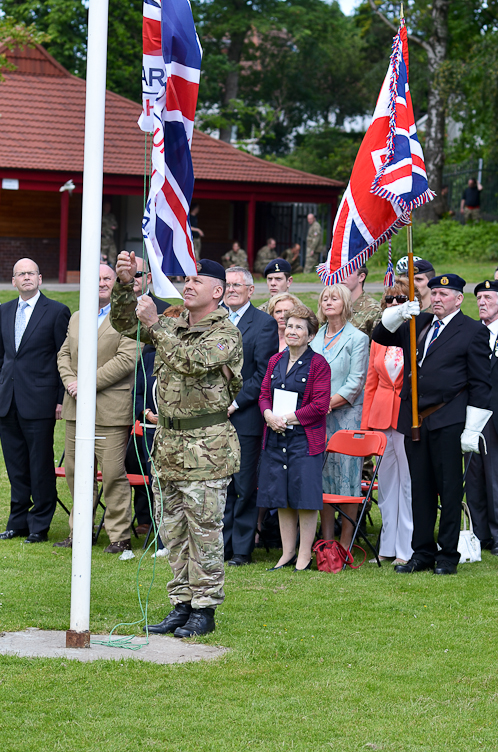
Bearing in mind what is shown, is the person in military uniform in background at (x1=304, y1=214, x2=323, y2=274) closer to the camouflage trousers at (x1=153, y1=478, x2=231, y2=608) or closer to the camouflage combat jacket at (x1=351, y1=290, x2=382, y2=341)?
the camouflage combat jacket at (x1=351, y1=290, x2=382, y2=341)

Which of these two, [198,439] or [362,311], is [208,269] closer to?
[198,439]

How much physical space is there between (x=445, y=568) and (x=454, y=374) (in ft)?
4.99

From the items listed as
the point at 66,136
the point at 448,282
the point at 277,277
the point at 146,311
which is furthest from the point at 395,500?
the point at 66,136

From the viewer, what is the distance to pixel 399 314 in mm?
7316

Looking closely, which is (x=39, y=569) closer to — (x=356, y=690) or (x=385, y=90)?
(x=356, y=690)

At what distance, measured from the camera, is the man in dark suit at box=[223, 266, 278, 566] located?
805 cm

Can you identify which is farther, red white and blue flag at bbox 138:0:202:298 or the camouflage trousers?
the camouflage trousers

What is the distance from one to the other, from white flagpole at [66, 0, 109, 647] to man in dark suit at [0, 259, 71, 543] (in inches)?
133

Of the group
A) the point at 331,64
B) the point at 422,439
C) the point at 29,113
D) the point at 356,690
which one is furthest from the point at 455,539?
the point at 331,64

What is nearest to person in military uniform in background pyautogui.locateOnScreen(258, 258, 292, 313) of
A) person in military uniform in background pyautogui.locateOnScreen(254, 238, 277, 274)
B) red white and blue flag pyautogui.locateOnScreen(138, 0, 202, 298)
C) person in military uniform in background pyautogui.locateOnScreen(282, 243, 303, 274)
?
red white and blue flag pyautogui.locateOnScreen(138, 0, 202, 298)

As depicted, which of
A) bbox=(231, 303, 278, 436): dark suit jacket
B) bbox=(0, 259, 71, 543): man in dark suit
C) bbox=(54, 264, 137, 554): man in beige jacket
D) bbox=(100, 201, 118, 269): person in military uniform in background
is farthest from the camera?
bbox=(100, 201, 118, 269): person in military uniform in background

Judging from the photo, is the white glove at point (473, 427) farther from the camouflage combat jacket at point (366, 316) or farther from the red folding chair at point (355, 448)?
the camouflage combat jacket at point (366, 316)

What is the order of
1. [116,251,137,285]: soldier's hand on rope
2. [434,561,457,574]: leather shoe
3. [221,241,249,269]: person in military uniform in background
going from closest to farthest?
[116,251,137,285]: soldier's hand on rope, [434,561,457,574]: leather shoe, [221,241,249,269]: person in military uniform in background

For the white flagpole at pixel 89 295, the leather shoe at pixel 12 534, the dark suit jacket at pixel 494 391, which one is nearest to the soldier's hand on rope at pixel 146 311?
the white flagpole at pixel 89 295
